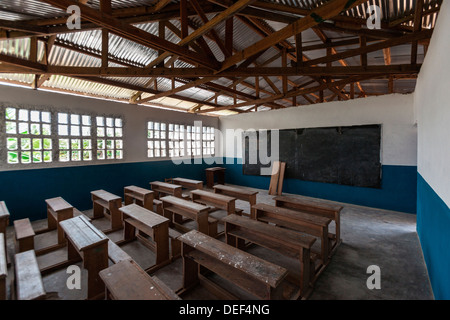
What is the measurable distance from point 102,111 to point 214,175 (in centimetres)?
459

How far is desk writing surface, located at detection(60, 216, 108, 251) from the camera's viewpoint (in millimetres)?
2084

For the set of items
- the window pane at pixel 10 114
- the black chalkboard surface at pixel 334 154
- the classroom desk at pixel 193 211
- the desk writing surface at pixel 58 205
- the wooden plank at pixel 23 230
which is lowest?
the wooden plank at pixel 23 230

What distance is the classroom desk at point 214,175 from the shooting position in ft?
25.7

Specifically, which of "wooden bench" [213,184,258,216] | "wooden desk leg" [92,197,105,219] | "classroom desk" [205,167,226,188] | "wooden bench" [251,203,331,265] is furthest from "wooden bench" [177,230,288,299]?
"classroom desk" [205,167,226,188]

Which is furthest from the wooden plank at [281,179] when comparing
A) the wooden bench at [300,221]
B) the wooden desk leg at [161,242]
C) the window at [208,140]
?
the wooden desk leg at [161,242]

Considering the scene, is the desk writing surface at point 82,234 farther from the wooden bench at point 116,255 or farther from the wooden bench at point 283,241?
the wooden bench at point 283,241

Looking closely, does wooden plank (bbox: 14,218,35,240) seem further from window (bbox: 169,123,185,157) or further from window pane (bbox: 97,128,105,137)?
window (bbox: 169,123,185,157)

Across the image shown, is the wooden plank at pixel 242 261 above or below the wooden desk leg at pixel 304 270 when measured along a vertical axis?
above

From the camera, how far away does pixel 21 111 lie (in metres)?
4.39

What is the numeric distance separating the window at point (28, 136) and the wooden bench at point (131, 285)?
4540mm

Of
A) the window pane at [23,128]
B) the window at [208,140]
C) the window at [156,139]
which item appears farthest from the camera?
the window at [208,140]

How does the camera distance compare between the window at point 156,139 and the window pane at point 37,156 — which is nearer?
the window pane at point 37,156
